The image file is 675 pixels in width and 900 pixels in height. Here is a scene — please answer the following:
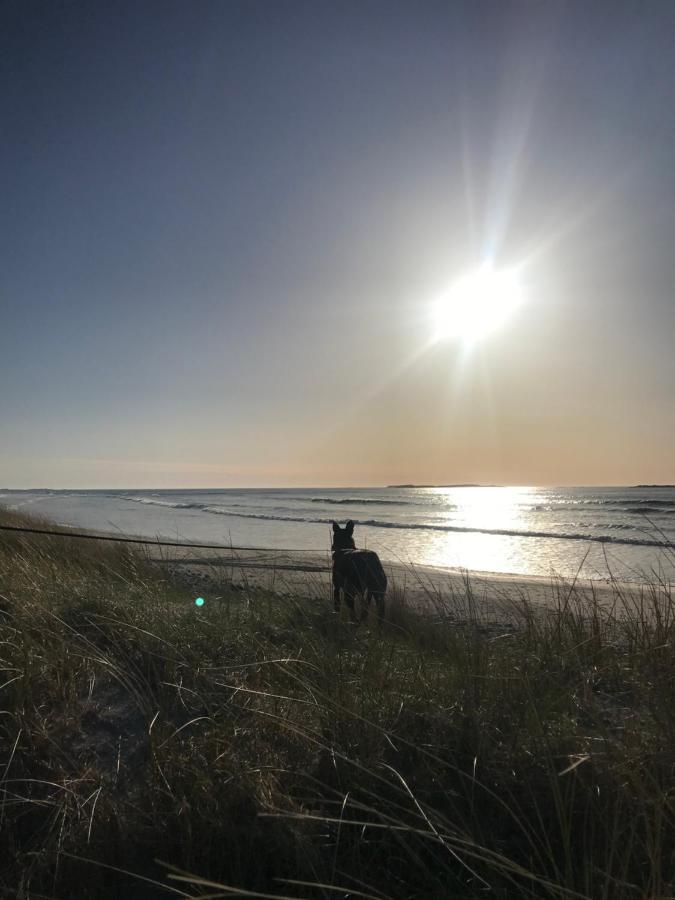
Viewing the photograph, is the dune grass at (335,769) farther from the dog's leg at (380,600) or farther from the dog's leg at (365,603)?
the dog's leg at (380,600)

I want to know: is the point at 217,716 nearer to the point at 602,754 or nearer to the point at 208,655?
the point at 208,655

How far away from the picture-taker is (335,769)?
204 centimetres

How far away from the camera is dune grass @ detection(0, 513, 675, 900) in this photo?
169 centimetres

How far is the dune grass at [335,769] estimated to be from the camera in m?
1.69

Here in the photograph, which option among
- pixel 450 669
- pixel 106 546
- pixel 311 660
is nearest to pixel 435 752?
pixel 450 669

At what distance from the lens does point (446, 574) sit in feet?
38.5

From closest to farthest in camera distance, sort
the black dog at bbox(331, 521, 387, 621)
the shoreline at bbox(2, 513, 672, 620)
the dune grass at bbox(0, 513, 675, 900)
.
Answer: the dune grass at bbox(0, 513, 675, 900) < the black dog at bbox(331, 521, 387, 621) < the shoreline at bbox(2, 513, 672, 620)

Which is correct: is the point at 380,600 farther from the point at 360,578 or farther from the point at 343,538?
the point at 343,538

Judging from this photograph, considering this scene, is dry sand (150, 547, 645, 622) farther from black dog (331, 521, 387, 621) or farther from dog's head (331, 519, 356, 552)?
black dog (331, 521, 387, 621)

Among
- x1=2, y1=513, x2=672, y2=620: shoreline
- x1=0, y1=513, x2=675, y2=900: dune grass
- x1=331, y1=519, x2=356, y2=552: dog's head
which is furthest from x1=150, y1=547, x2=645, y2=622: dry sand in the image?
x1=0, y1=513, x2=675, y2=900: dune grass

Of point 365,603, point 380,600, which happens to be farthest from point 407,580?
point 365,603

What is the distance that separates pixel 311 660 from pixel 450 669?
2.66 ft

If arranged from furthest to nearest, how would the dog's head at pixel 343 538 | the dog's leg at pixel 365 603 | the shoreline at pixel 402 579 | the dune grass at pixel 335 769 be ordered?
1. the shoreline at pixel 402 579
2. the dog's head at pixel 343 538
3. the dog's leg at pixel 365 603
4. the dune grass at pixel 335 769

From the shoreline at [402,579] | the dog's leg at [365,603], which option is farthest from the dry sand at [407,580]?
the dog's leg at [365,603]
